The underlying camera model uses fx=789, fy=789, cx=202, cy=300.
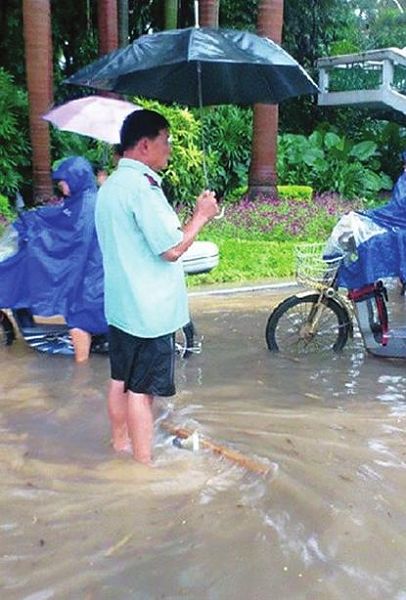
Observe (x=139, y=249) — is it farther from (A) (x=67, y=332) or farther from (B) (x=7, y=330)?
(B) (x=7, y=330)

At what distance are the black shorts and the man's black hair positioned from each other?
2.94ft

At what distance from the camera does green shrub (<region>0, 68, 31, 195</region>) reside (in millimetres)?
14462

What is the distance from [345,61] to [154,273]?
16.2m

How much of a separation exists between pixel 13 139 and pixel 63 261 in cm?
931

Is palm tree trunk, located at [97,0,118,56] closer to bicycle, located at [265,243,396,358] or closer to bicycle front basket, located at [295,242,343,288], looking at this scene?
bicycle, located at [265,243,396,358]

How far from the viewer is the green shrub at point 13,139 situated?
14.5 metres

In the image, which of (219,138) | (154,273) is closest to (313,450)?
(154,273)

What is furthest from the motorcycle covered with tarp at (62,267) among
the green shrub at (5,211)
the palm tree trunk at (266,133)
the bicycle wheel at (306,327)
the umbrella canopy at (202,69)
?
the palm tree trunk at (266,133)

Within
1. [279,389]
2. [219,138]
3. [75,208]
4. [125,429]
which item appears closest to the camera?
[125,429]

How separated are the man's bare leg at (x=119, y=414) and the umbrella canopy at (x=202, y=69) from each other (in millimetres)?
2028

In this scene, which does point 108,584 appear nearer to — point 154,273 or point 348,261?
point 154,273

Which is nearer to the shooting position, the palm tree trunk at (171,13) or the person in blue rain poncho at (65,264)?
the person in blue rain poncho at (65,264)

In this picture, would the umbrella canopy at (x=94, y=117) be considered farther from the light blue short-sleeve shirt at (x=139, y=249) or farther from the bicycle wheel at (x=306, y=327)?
the light blue short-sleeve shirt at (x=139, y=249)

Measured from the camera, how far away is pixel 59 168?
5.91m
